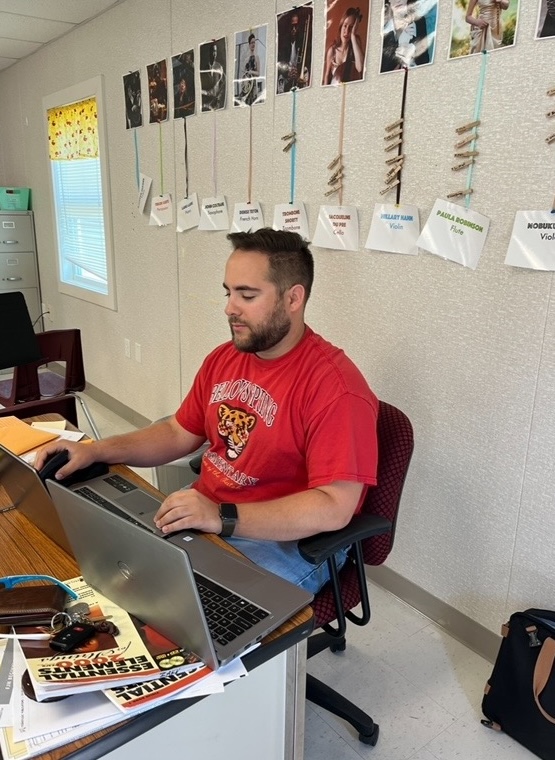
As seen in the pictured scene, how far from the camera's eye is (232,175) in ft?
8.57

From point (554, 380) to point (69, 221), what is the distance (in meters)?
3.77

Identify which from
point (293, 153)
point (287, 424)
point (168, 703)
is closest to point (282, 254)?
point (287, 424)

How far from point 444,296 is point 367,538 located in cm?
80

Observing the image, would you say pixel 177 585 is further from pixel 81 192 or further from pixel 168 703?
pixel 81 192

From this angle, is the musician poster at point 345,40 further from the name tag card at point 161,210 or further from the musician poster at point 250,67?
the name tag card at point 161,210

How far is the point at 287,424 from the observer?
1.44m

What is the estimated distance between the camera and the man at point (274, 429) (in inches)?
50.7

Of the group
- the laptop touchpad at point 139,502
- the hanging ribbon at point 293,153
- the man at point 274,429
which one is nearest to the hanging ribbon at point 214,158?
the hanging ribbon at point 293,153

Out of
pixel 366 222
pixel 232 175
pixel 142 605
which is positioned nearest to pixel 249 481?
pixel 142 605

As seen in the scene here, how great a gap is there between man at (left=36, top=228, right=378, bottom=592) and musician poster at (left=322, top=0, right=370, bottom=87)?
830 millimetres

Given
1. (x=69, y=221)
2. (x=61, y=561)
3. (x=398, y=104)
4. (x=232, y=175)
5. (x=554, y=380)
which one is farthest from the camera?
(x=69, y=221)

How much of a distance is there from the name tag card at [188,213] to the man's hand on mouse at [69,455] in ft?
5.72

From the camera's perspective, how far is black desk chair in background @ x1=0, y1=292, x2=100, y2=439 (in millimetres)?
2826

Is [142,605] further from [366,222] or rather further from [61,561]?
[366,222]
